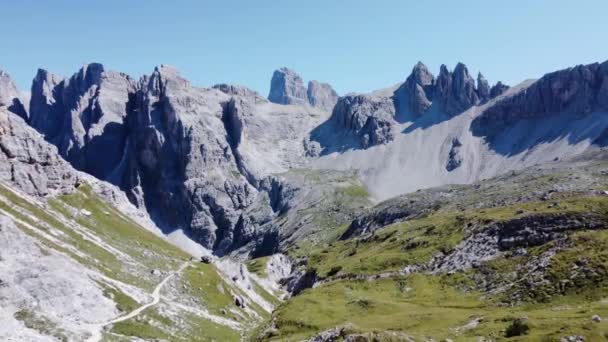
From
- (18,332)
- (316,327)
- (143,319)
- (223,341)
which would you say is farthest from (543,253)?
(18,332)

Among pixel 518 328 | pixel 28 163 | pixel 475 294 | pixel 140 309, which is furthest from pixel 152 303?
pixel 28 163

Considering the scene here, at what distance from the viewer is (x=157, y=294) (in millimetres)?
101000

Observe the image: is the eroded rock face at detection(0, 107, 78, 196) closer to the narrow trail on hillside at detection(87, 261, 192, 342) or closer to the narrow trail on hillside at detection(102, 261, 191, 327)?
the narrow trail on hillside at detection(102, 261, 191, 327)

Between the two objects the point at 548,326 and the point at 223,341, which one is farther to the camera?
the point at 223,341

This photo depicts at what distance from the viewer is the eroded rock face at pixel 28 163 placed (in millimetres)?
127625

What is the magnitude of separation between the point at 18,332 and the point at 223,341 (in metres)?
33.4

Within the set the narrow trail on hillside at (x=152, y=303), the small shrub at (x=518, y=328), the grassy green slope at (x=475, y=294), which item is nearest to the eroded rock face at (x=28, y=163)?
the narrow trail on hillside at (x=152, y=303)

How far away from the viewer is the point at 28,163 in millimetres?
133625

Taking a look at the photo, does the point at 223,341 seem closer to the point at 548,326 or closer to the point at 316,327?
the point at 316,327

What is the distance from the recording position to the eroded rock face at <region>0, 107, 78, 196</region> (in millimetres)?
127625

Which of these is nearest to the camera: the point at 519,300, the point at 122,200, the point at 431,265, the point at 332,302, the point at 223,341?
the point at 519,300

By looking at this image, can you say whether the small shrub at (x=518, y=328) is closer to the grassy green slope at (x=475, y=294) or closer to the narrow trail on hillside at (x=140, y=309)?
the grassy green slope at (x=475, y=294)

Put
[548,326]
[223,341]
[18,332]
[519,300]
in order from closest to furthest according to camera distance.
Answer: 1. [548,326]
2. [18,332]
3. [519,300]
4. [223,341]

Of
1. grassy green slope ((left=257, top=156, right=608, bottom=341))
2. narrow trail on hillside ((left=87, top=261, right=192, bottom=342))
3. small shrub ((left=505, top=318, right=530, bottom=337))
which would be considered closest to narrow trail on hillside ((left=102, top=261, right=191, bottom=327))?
narrow trail on hillside ((left=87, top=261, right=192, bottom=342))
